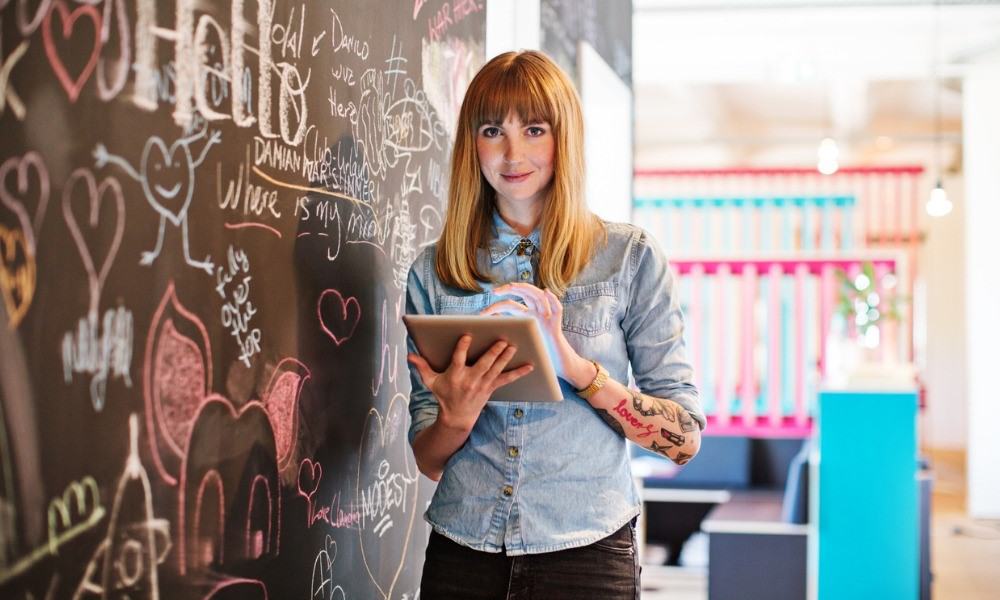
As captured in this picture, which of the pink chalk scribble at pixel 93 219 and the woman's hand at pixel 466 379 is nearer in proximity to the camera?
the pink chalk scribble at pixel 93 219

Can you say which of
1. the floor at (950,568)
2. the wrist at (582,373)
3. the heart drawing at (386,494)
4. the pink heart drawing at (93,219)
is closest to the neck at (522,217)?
the wrist at (582,373)

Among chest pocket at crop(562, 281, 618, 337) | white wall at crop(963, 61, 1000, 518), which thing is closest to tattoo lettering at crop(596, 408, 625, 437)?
chest pocket at crop(562, 281, 618, 337)

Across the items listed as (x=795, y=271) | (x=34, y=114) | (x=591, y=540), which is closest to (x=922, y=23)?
(x=795, y=271)

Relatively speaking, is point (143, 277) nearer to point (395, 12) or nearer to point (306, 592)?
point (306, 592)

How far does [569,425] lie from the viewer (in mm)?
1701

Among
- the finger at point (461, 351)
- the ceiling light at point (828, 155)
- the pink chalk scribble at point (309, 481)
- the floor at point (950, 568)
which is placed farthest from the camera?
the ceiling light at point (828, 155)

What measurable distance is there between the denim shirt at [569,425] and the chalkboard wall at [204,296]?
0.75ft

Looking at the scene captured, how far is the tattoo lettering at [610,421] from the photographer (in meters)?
1.69

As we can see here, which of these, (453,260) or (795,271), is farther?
(795,271)

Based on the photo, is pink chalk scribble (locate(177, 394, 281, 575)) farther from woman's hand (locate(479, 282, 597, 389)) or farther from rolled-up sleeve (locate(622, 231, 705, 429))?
rolled-up sleeve (locate(622, 231, 705, 429))

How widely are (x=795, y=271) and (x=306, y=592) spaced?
27.7 feet

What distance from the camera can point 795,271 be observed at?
9688 millimetres

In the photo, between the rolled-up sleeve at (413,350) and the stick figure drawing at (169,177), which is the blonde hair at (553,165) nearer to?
the rolled-up sleeve at (413,350)

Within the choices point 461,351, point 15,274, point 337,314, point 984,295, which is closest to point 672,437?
point 461,351
